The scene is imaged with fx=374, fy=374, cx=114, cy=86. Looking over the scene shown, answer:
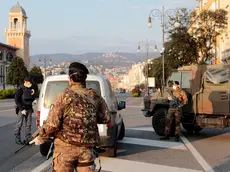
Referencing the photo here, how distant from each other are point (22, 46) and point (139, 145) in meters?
117

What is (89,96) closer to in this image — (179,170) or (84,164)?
(84,164)

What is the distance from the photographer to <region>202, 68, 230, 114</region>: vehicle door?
10.5m

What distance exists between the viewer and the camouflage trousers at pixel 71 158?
11.6ft

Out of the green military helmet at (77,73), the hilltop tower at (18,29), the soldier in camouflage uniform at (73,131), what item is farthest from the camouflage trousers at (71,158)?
the hilltop tower at (18,29)

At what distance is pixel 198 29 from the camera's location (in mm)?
33062

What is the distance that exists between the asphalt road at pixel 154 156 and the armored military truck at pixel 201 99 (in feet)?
1.84

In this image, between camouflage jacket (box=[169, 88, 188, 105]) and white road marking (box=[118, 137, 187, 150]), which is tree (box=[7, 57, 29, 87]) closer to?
white road marking (box=[118, 137, 187, 150])

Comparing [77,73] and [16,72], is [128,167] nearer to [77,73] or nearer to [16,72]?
[77,73]

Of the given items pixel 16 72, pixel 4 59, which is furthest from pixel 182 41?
pixel 4 59

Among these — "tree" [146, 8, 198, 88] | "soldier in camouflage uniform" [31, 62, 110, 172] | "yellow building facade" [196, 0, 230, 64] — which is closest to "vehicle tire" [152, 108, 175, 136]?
"soldier in camouflage uniform" [31, 62, 110, 172]

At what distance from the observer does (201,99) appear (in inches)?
428

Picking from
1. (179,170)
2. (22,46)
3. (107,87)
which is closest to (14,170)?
(107,87)

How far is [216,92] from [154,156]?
336cm

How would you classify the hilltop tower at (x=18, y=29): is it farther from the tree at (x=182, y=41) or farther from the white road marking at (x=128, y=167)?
the white road marking at (x=128, y=167)
